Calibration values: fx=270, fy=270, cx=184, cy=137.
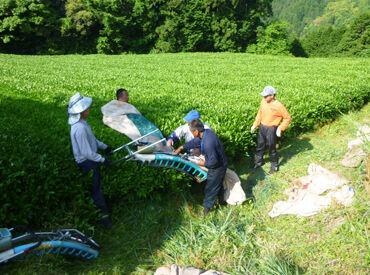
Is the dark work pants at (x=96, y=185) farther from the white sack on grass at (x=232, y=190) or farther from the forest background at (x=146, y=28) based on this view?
the forest background at (x=146, y=28)

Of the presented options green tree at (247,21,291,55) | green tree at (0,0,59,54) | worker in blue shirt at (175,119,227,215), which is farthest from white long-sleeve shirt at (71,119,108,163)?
green tree at (247,21,291,55)

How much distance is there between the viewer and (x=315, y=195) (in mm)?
4969

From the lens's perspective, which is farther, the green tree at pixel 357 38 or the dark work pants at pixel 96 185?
the green tree at pixel 357 38

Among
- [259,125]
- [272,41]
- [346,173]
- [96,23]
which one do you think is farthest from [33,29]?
[346,173]

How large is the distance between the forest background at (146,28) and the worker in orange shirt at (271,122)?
Answer: 4181 centimetres

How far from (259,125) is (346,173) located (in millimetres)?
2430

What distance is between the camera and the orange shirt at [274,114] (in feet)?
20.9

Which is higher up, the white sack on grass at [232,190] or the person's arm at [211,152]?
the person's arm at [211,152]

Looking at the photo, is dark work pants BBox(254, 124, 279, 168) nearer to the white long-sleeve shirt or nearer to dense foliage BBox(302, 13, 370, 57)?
the white long-sleeve shirt

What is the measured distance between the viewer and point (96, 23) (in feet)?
146

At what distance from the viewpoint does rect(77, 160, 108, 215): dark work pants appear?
4.27m

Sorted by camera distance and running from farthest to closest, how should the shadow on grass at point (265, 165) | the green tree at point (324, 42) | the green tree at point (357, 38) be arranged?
the green tree at point (324, 42) < the green tree at point (357, 38) < the shadow on grass at point (265, 165)

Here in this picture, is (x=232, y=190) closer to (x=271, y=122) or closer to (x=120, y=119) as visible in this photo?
(x=271, y=122)

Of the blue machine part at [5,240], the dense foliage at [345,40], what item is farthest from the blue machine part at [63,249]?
the dense foliage at [345,40]
